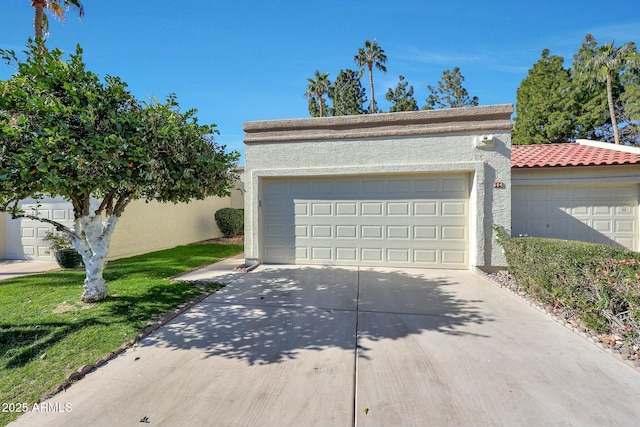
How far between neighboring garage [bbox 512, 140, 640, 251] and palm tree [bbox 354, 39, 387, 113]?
2413 centimetres

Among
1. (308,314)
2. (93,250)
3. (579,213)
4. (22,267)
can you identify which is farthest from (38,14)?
(579,213)

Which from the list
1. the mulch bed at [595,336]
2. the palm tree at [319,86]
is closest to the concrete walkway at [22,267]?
the mulch bed at [595,336]

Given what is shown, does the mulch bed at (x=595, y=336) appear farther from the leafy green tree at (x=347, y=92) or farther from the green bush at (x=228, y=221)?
the leafy green tree at (x=347, y=92)

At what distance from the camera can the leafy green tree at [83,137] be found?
379cm

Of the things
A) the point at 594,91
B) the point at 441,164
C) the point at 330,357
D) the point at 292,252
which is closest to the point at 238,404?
the point at 330,357

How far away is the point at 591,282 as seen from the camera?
13.1ft

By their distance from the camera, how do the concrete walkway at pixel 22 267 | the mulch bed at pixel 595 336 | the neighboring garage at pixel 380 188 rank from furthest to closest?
the concrete walkway at pixel 22 267 → the neighboring garage at pixel 380 188 → the mulch bed at pixel 595 336

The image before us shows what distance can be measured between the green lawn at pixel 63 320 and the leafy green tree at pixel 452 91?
33.3 metres

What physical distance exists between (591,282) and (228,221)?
1469 centimetres

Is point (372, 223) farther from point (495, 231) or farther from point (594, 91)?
point (594, 91)

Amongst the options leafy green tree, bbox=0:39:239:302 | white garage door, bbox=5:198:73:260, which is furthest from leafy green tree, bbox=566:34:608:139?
white garage door, bbox=5:198:73:260

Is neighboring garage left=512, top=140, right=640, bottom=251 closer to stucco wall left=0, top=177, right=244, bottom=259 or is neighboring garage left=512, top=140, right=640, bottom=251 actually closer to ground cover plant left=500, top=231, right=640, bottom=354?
ground cover plant left=500, top=231, right=640, bottom=354

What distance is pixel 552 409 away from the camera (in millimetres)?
2605

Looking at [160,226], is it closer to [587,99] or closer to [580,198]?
[580,198]
